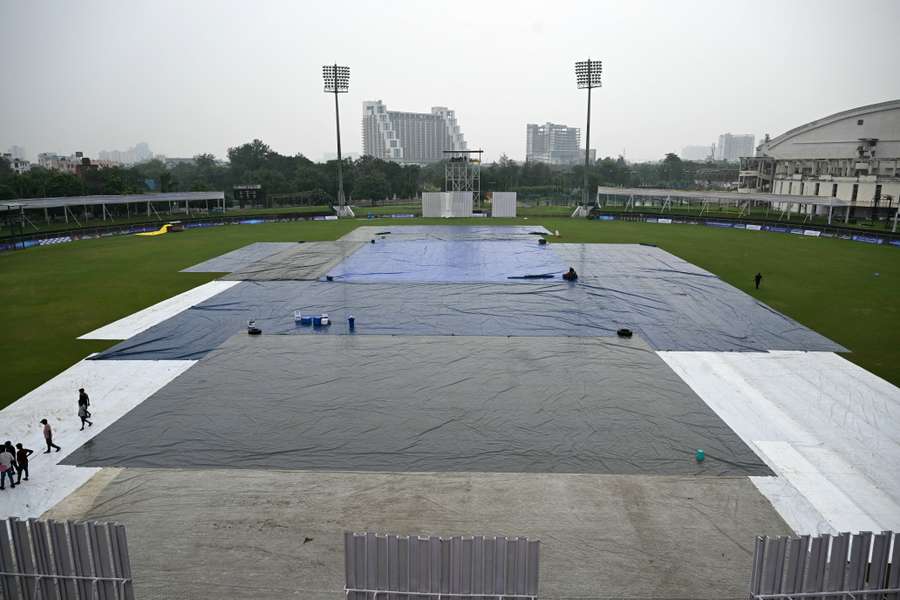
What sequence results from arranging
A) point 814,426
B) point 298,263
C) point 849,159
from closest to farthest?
point 814,426
point 298,263
point 849,159

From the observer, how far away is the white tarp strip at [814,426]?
11.0 metres

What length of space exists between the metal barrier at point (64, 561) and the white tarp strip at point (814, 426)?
1104 centimetres

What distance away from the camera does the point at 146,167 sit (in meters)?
153

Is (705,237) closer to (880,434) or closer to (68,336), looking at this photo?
(880,434)

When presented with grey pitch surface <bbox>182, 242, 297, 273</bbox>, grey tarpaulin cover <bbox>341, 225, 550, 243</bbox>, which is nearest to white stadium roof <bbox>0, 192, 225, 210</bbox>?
grey pitch surface <bbox>182, 242, 297, 273</bbox>

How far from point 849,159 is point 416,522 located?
82305 millimetres

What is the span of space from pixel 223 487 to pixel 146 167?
166 m

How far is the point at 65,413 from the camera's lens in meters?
15.1

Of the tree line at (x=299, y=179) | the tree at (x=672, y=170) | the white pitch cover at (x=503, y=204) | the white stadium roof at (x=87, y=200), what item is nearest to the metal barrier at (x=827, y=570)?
the white stadium roof at (x=87, y=200)

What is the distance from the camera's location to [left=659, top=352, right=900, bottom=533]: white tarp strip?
11.0m

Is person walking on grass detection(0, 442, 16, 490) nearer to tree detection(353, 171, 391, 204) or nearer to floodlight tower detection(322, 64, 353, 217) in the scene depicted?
floodlight tower detection(322, 64, 353, 217)

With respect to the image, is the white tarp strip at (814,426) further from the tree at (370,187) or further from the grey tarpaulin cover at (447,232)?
the tree at (370,187)

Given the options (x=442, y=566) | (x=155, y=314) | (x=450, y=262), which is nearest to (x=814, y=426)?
(x=442, y=566)

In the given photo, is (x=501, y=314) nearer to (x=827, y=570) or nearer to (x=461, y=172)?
(x=827, y=570)
